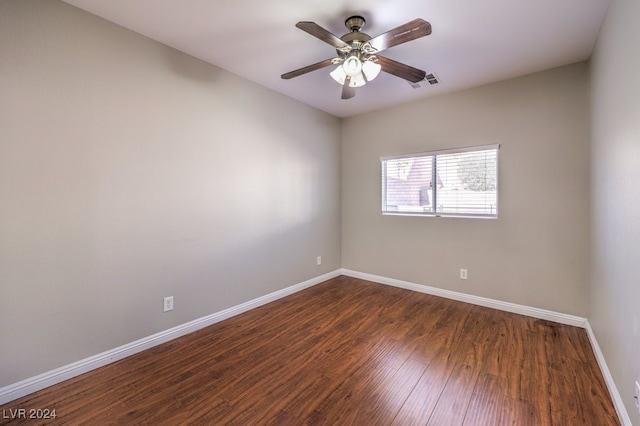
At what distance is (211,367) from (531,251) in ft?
10.6

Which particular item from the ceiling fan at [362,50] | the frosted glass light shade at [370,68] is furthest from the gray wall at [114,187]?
the frosted glass light shade at [370,68]

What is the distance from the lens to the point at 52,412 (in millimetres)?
1576

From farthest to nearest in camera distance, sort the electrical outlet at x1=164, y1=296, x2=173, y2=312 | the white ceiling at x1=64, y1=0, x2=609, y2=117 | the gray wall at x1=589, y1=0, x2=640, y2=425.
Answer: the electrical outlet at x1=164, y1=296, x2=173, y2=312, the white ceiling at x1=64, y1=0, x2=609, y2=117, the gray wall at x1=589, y1=0, x2=640, y2=425

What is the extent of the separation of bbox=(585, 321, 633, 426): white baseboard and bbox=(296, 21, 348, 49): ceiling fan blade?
2715 mm

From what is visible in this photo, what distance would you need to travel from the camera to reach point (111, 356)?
2051 millimetres

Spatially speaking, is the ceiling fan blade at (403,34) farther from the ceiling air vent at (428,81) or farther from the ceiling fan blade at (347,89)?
the ceiling air vent at (428,81)

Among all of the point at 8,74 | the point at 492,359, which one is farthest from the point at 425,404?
the point at 8,74

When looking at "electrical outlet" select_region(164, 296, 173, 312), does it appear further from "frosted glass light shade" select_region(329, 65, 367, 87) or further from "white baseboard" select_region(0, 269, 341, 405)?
"frosted glass light shade" select_region(329, 65, 367, 87)

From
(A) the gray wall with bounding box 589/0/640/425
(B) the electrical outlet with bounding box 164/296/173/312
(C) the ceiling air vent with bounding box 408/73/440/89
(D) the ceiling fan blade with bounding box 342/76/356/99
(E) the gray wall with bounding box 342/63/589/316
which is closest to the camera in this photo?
(A) the gray wall with bounding box 589/0/640/425

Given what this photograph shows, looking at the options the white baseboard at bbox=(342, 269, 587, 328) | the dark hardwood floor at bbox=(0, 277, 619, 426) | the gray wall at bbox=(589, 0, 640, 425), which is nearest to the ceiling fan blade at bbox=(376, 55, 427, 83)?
the gray wall at bbox=(589, 0, 640, 425)

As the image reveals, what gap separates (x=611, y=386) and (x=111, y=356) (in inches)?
135

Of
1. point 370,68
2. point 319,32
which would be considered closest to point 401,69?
point 370,68

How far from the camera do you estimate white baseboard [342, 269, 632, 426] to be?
63.1 inches

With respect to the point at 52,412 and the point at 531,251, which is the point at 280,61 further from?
the point at 531,251
